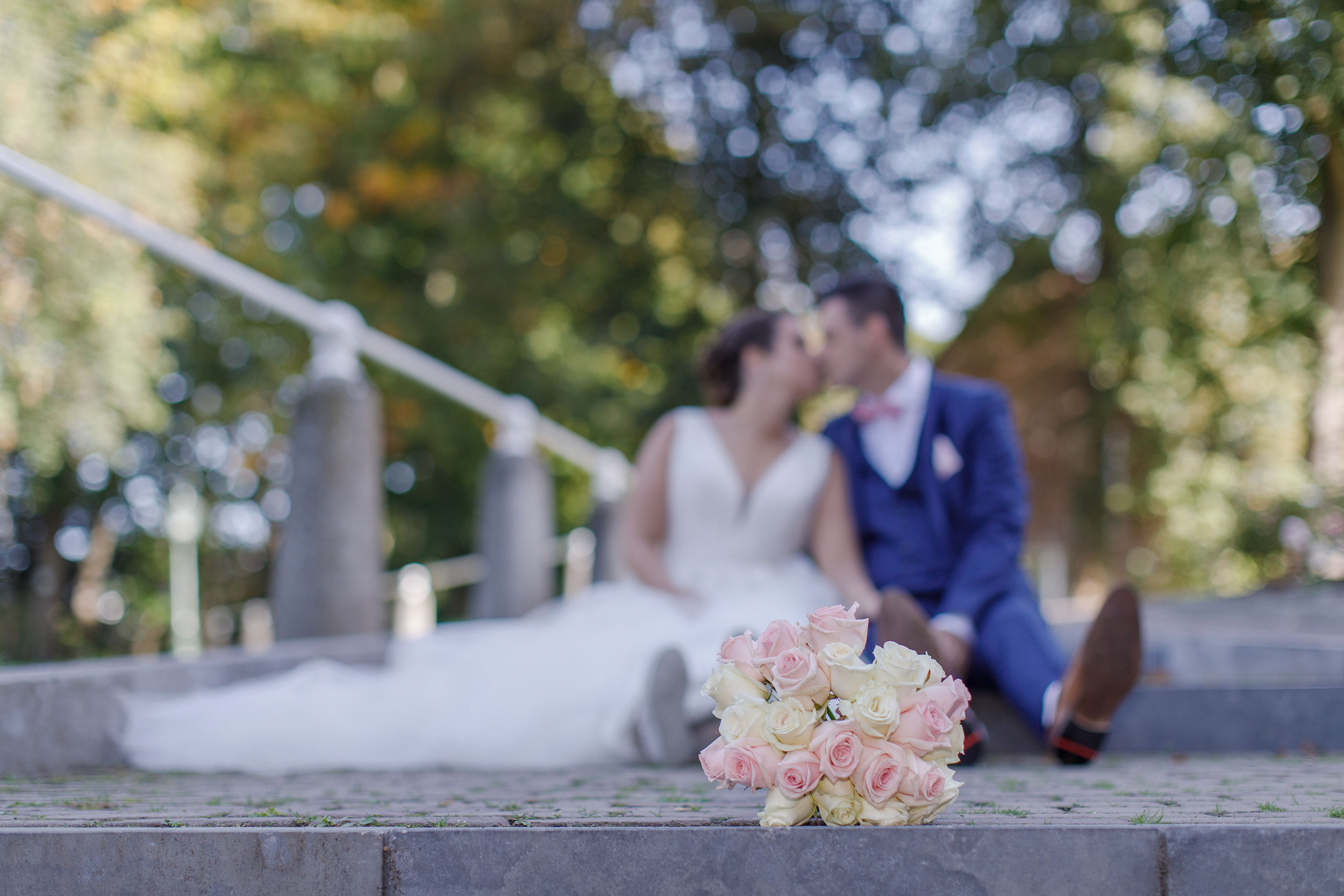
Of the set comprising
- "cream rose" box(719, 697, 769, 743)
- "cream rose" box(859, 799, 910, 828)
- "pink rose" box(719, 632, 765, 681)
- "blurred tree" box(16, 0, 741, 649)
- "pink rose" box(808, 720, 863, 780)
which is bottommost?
"cream rose" box(859, 799, 910, 828)

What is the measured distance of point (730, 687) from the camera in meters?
2.24

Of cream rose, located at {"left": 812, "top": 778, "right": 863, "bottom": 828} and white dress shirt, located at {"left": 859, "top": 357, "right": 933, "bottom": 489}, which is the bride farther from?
cream rose, located at {"left": 812, "top": 778, "right": 863, "bottom": 828}

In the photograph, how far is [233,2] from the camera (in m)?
11.5

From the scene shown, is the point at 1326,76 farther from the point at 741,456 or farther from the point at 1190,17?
the point at 741,456

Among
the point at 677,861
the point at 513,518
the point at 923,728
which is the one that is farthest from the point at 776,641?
the point at 513,518

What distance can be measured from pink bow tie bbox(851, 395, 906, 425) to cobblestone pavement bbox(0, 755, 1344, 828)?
130cm

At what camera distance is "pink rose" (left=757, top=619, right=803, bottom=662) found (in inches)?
86.6

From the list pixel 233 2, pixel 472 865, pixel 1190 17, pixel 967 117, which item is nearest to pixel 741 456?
pixel 472 865

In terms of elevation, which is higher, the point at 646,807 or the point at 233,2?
the point at 233,2

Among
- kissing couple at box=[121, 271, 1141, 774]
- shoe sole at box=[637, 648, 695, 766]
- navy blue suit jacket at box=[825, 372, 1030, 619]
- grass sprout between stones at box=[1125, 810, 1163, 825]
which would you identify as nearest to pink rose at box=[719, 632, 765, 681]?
grass sprout between stones at box=[1125, 810, 1163, 825]

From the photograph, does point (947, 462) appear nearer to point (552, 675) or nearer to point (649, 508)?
point (649, 508)

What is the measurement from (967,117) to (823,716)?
40.6ft

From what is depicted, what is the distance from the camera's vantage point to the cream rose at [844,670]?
2135 mm

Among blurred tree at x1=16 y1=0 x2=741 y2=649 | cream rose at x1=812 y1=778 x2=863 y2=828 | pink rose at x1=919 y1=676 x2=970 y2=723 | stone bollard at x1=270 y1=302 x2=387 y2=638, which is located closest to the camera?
cream rose at x1=812 y1=778 x2=863 y2=828
